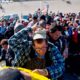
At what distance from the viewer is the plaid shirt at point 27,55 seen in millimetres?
3732

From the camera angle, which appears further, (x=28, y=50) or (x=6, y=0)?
(x=6, y=0)

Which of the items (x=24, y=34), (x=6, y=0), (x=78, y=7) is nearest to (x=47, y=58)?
(x=24, y=34)

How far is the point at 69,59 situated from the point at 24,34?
243 inches

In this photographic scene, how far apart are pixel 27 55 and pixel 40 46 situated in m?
0.36

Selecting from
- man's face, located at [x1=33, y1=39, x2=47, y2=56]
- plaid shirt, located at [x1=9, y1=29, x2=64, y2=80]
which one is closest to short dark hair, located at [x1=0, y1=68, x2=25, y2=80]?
Answer: man's face, located at [x1=33, y1=39, x2=47, y2=56]

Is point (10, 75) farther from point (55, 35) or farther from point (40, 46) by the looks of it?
point (55, 35)

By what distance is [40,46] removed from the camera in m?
3.50

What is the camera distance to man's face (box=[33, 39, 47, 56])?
11.5 ft

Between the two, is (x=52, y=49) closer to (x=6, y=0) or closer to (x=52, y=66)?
(x=52, y=66)

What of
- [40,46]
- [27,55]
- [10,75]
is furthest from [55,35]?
[10,75]

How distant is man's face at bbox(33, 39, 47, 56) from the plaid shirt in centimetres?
17

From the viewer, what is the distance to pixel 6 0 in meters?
53.0

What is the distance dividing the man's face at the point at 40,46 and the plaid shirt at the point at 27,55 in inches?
6.9

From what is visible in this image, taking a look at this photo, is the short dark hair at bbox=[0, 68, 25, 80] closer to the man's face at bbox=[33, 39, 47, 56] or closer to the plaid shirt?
the man's face at bbox=[33, 39, 47, 56]
